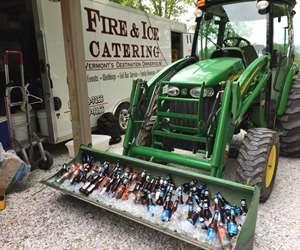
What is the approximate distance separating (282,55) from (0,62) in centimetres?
444

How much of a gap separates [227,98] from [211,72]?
56cm

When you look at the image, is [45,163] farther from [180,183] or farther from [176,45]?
[176,45]

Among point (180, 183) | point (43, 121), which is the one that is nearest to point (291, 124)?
point (180, 183)

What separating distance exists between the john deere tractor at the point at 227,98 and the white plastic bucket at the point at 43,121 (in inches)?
65.1

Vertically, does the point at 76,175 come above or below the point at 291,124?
below

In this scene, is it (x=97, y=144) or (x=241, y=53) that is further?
(x=97, y=144)

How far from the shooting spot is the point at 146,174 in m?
2.59

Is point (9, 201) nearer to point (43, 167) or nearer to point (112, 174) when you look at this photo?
point (43, 167)

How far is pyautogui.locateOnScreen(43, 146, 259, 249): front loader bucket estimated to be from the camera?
183 cm

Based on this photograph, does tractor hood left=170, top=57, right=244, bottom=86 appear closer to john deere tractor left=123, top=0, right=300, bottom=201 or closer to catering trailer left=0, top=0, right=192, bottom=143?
john deere tractor left=123, top=0, right=300, bottom=201

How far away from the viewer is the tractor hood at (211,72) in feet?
9.46

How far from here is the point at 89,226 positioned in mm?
2494

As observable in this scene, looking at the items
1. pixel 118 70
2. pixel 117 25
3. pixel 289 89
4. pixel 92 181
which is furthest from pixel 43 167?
pixel 289 89

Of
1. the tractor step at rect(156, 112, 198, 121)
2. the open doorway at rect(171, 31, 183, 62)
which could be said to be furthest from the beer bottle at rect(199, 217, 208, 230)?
the open doorway at rect(171, 31, 183, 62)
